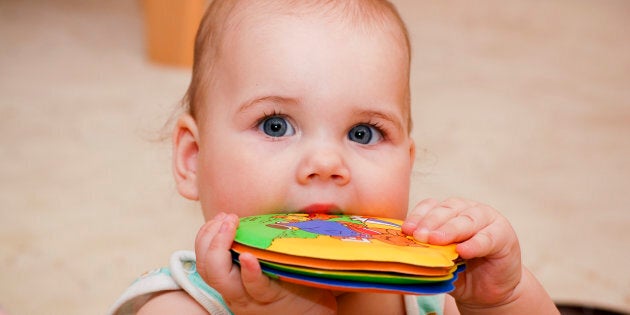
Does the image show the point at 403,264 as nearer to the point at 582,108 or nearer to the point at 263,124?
the point at 263,124

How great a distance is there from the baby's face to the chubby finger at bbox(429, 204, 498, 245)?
0.10 metres

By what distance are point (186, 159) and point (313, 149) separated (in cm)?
23

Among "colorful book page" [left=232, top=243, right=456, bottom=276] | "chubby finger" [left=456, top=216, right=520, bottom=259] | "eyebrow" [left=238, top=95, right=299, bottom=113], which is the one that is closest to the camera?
"colorful book page" [left=232, top=243, right=456, bottom=276]

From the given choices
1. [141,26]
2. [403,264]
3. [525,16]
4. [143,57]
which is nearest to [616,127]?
[525,16]

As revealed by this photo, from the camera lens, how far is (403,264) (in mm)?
618

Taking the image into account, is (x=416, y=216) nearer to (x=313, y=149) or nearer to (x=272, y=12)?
(x=313, y=149)

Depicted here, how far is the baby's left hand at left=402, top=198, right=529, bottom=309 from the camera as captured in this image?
739 millimetres

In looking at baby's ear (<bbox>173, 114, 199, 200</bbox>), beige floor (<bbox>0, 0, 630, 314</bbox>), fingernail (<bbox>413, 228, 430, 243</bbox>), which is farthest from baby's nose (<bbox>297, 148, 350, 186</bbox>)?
beige floor (<bbox>0, 0, 630, 314</bbox>)

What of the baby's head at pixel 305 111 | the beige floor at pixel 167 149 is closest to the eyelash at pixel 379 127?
the baby's head at pixel 305 111

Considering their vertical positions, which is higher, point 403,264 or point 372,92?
point 372,92

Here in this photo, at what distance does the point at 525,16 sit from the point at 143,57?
1.62m

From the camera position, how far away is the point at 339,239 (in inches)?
26.4

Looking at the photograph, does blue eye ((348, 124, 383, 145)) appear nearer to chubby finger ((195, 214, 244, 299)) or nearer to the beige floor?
chubby finger ((195, 214, 244, 299))

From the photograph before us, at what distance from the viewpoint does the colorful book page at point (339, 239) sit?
2.04 ft
